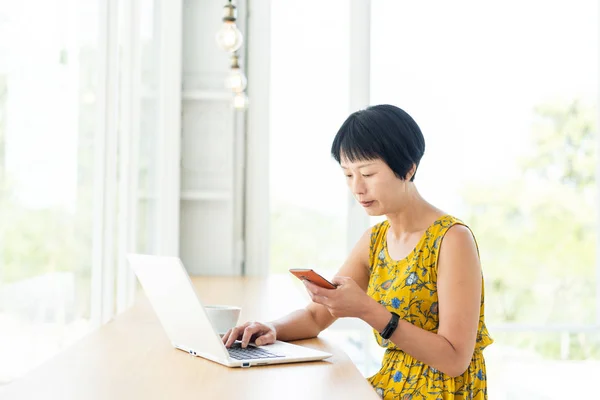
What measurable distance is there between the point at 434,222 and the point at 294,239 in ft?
7.10

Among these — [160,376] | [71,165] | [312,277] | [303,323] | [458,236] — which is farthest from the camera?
[71,165]

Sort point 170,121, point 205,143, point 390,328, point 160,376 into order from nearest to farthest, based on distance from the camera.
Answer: point 160,376
point 390,328
point 170,121
point 205,143

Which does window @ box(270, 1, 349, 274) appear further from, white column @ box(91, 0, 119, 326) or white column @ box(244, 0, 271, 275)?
white column @ box(91, 0, 119, 326)

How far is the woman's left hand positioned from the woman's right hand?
0.56 feet

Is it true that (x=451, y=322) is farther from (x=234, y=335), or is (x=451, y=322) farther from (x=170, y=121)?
(x=170, y=121)

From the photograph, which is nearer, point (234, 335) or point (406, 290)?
point (234, 335)

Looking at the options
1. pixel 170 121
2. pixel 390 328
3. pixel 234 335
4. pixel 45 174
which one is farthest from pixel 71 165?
pixel 170 121

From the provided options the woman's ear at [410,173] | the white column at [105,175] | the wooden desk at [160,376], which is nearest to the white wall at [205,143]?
the white column at [105,175]

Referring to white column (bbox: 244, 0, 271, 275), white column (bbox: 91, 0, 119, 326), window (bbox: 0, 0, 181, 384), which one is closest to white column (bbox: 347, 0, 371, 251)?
white column (bbox: 244, 0, 271, 275)

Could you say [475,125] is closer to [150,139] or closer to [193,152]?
[193,152]

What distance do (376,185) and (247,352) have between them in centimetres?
47

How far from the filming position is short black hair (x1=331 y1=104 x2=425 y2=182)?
169cm

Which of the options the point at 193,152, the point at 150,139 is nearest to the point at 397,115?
the point at 150,139

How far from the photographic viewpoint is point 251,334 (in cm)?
159
